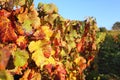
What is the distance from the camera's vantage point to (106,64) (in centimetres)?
1320

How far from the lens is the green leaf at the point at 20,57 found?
343cm

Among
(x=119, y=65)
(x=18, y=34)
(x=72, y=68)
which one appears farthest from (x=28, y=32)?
(x=119, y=65)

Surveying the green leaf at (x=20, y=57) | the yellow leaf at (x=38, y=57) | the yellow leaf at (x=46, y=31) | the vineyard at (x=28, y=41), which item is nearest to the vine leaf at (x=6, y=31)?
the vineyard at (x=28, y=41)

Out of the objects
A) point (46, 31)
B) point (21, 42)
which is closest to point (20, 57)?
point (21, 42)

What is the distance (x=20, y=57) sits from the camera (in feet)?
11.5

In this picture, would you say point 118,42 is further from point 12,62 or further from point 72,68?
point 12,62

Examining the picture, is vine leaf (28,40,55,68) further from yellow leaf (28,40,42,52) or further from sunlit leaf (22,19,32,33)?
sunlit leaf (22,19,32,33)

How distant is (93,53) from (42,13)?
527 cm

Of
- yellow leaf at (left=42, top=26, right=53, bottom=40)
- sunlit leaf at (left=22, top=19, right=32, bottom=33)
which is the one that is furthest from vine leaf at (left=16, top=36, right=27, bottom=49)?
yellow leaf at (left=42, top=26, right=53, bottom=40)

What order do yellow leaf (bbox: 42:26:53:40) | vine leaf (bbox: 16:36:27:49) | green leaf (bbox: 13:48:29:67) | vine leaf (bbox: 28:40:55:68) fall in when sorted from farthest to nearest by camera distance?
yellow leaf (bbox: 42:26:53:40) < vine leaf (bbox: 28:40:55:68) < vine leaf (bbox: 16:36:27:49) < green leaf (bbox: 13:48:29:67)

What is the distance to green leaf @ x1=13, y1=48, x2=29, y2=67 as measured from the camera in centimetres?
343

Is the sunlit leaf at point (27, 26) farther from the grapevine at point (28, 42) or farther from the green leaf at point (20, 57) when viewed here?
the green leaf at point (20, 57)

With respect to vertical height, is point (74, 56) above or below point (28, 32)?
below

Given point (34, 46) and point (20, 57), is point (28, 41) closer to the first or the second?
point (34, 46)
